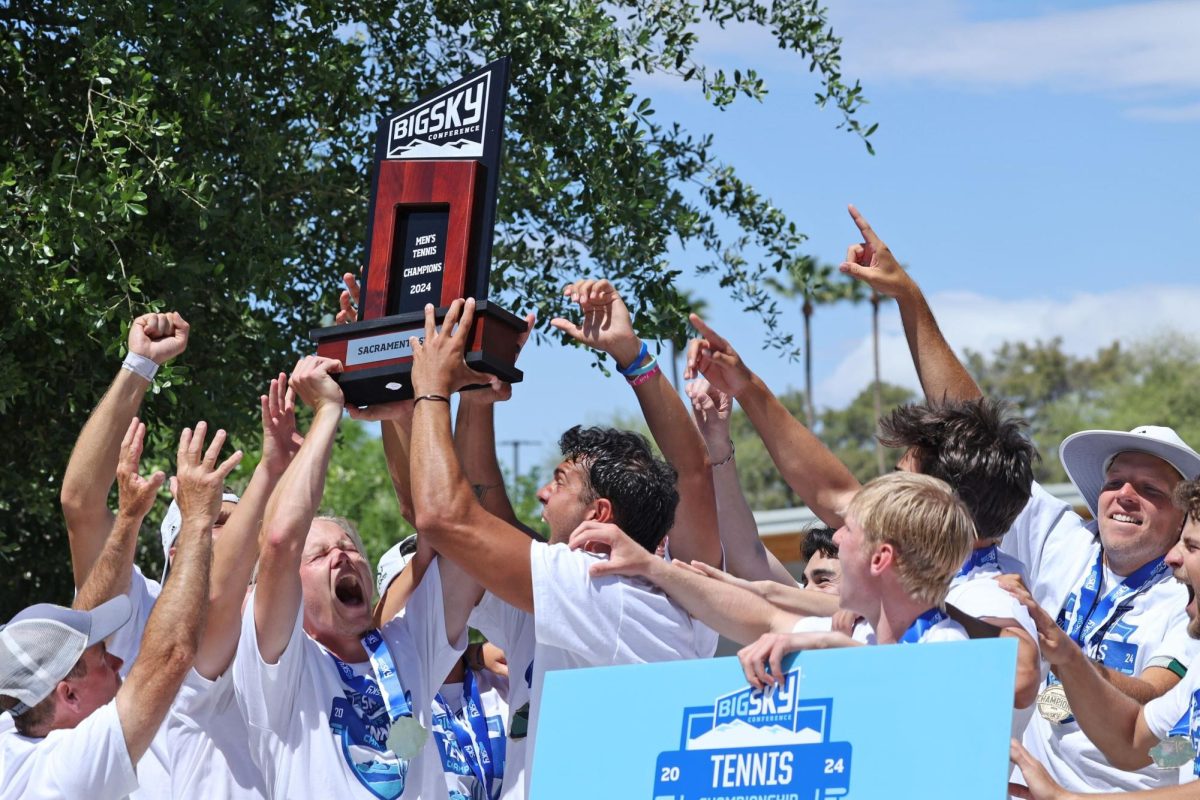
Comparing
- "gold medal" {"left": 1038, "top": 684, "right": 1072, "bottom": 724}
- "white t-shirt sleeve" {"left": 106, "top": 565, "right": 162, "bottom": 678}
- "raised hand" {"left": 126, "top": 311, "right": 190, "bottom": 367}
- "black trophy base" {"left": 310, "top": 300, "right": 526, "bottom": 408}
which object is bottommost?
"gold medal" {"left": 1038, "top": 684, "right": 1072, "bottom": 724}

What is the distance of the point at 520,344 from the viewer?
4660 millimetres

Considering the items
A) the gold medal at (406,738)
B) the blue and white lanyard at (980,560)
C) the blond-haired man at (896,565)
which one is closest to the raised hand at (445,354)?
the gold medal at (406,738)

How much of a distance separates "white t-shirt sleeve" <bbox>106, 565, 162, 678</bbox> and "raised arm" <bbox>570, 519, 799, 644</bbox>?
179 cm

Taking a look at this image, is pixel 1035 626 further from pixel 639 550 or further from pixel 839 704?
pixel 639 550

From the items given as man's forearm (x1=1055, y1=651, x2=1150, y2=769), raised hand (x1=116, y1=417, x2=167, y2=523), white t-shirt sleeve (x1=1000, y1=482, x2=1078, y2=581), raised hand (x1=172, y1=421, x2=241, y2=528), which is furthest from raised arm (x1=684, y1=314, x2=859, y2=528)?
raised hand (x1=116, y1=417, x2=167, y2=523)

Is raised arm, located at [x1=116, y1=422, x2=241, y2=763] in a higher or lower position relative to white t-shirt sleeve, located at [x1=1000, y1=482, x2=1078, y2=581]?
lower

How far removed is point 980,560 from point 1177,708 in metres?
0.61

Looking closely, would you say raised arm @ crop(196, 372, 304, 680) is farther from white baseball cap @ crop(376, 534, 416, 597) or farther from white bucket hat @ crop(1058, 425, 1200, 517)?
white bucket hat @ crop(1058, 425, 1200, 517)

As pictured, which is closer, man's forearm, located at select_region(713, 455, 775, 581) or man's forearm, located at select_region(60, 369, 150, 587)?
man's forearm, located at select_region(60, 369, 150, 587)

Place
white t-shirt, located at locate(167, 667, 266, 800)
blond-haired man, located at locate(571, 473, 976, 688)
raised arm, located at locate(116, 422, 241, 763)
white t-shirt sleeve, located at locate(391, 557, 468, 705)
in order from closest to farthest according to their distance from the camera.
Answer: blond-haired man, located at locate(571, 473, 976, 688) → raised arm, located at locate(116, 422, 241, 763) → white t-shirt, located at locate(167, 667, 266, 800) → white t-shirt sleeve, located at locate(391, 557, 468, 705)

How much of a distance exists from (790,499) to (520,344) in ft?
176

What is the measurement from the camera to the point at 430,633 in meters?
4.65

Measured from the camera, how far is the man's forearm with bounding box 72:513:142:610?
4.64 m

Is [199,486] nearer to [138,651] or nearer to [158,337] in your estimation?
[138,651]
